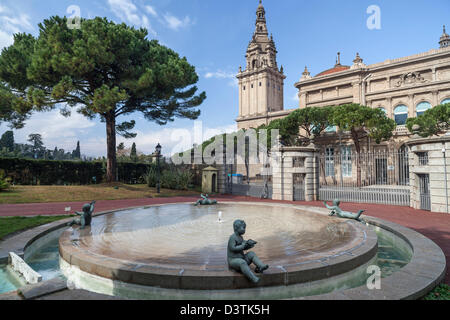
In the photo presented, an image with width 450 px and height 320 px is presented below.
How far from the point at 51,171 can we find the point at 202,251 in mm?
22632

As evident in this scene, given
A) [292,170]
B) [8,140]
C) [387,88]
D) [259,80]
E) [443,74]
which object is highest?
[259,80]

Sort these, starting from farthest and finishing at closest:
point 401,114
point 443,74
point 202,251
A: point 401,114
point 443,74
point 202,251

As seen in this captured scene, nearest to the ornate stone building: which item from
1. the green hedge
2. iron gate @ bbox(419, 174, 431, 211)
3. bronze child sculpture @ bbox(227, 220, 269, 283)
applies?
iron gate @ bbox(419, 174, 431, 211)

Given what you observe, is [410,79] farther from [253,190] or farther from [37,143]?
[37,143]

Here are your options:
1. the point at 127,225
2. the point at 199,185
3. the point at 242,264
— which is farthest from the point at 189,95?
the point at 242,264

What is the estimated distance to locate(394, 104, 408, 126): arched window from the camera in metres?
33.2

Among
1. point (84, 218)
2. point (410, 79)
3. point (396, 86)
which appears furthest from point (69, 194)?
point (410, 79)

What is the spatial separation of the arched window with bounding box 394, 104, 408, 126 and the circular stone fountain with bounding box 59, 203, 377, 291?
33042 mm

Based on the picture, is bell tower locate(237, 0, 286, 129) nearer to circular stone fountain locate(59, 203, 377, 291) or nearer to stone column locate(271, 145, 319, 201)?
stone column locate(271, 145, 319, 201)

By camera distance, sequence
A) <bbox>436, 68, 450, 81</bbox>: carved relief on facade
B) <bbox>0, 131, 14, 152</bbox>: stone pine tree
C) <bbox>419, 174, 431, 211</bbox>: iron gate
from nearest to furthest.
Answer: <bbox>419, 174, 431, 211</bbox>: iron gate, <bbox>436, 68, 450, 81</bbox>: carved relief on facade, <bbox>0, 131, 14, 152</bbox>: stone pine tree

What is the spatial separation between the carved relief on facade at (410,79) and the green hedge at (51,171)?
1481 inches

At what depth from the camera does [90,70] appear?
17250 millimetres
